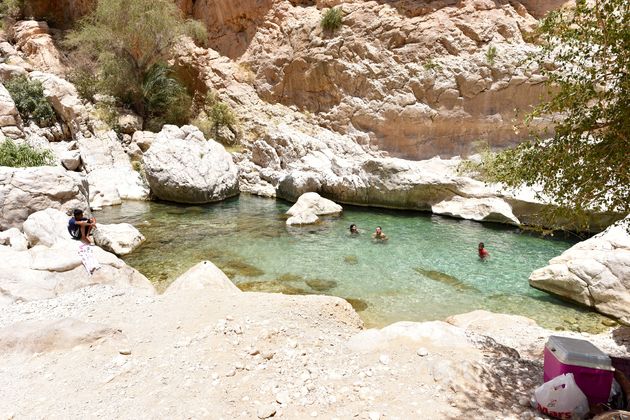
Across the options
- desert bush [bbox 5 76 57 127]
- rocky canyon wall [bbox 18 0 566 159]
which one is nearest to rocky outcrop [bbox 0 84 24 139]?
desert bush [bbox 5 76 57 127]

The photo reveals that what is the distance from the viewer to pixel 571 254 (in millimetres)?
11664

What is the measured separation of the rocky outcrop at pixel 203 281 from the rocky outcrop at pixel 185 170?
1415 cm

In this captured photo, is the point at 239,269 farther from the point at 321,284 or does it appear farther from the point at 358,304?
the point at 358,304

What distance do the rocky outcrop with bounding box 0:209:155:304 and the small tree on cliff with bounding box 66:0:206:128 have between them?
23.2 meters

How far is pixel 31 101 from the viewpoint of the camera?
2756 cm

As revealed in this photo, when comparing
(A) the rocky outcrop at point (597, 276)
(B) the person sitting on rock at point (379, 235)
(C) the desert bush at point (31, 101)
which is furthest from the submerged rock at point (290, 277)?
(C) the desert bush at point (31, 101)

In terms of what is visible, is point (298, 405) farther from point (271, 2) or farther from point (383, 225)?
point (271, 2)

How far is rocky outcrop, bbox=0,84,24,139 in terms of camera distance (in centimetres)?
2330

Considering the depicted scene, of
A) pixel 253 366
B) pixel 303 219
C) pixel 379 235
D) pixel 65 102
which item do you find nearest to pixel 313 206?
pixel 303 219

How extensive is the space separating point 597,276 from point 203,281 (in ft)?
33.7

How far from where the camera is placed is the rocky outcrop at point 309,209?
19.0m

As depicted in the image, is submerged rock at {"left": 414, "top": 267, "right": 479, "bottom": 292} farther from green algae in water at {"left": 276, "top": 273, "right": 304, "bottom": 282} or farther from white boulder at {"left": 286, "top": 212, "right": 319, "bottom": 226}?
white boulder at {"left": 286, "top": 212, "right": 319, "bottom": 226}

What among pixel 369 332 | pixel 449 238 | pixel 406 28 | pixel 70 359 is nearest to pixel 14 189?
pixel 70 359

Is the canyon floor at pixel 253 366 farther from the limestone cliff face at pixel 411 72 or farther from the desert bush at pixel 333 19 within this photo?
the desert bush at pixel 333 19
